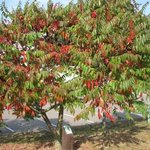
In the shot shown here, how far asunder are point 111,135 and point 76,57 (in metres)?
5.07

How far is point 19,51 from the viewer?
365 inches

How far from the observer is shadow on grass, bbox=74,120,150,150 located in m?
11.6

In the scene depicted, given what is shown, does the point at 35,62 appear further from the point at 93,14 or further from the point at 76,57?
the point at 93,14

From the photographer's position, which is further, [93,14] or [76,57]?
[93,14]

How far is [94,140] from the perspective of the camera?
11938 mm

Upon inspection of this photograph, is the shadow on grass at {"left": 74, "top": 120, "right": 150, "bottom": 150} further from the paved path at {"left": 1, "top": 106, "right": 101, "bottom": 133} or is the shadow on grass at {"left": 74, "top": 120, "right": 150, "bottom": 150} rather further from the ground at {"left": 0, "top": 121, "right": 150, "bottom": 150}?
the paved path at {"left": 1, "top": 106, "right": 101, "bottom": 133}

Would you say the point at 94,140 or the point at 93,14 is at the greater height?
the point at 93,14

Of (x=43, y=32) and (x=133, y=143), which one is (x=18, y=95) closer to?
(x=43, y=32)

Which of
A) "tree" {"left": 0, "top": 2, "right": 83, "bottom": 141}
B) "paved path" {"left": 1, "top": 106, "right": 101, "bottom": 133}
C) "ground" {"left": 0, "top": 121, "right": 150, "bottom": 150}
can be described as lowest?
"ground" {"left": 0, "top": 121, "right": 150, "bottom": 150}

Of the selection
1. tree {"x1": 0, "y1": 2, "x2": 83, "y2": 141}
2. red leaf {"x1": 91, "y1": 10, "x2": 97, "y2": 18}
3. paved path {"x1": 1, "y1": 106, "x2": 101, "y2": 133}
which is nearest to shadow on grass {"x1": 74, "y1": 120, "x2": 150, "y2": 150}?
paved path {"x1": 1, "y1": 106, "x2": 101, "y2": 133}

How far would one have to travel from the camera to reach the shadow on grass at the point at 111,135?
11.6m

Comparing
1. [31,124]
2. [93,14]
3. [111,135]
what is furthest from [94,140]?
[31,124]

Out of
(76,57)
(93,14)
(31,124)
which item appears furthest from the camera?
(31,124)

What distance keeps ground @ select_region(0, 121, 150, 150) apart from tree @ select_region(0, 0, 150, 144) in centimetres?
200
